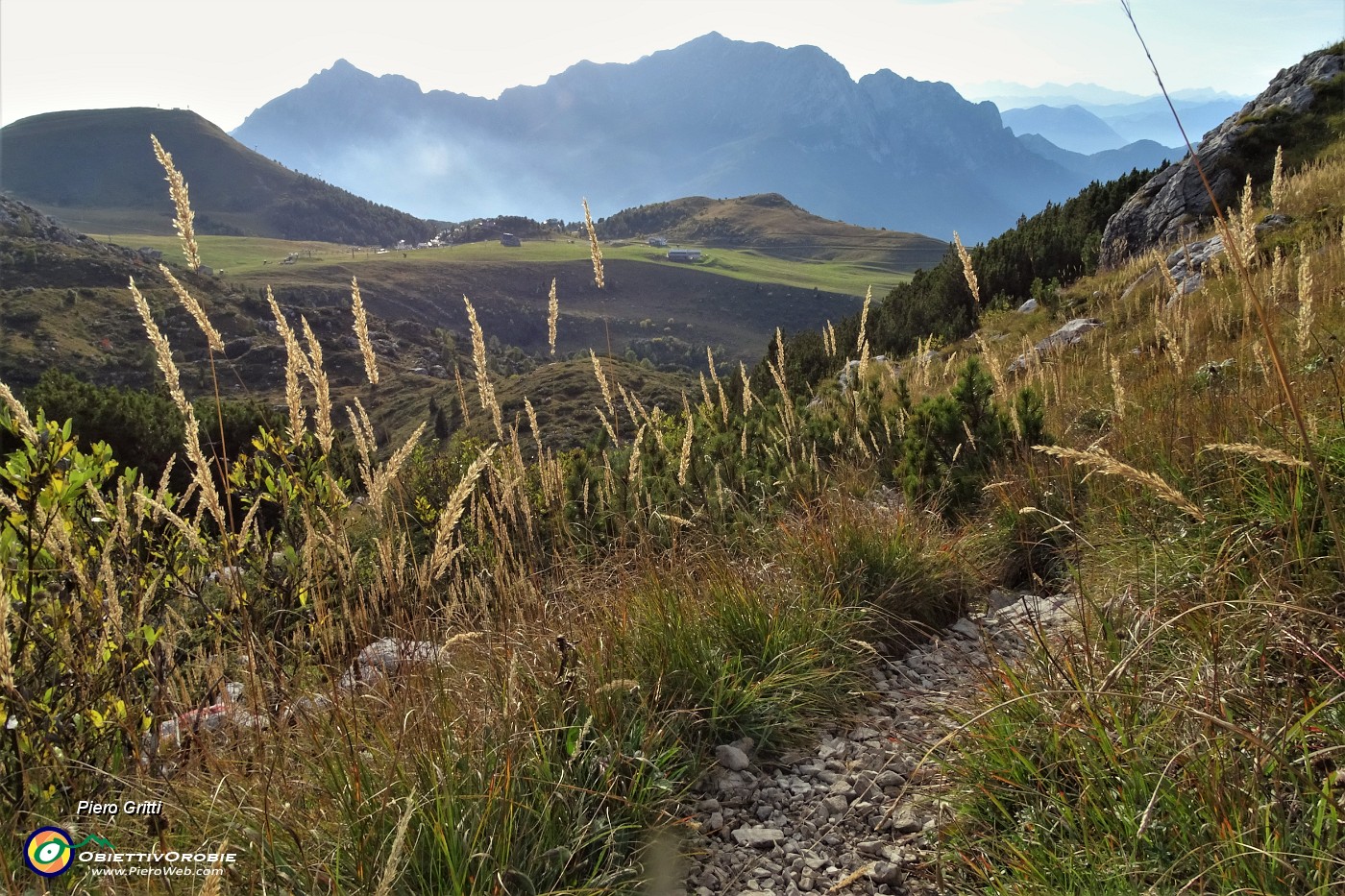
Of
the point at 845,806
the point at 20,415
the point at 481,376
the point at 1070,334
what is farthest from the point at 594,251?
the point at 1070,334

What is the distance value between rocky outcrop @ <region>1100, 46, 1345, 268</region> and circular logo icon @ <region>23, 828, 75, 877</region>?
55.9 ft

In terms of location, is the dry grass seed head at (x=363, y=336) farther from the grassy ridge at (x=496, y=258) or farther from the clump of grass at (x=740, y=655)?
the grassy ridge at (x=496, y=258)

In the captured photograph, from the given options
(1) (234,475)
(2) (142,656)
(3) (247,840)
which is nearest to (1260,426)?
(3) (247,840)

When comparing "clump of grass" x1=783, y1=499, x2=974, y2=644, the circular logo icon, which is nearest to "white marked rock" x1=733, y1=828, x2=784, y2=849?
"clump of grass" x1=783, y1=499, x2=974, y2=644

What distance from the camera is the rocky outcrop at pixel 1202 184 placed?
15445 millimetres

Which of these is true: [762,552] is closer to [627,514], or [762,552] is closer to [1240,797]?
[627,514]

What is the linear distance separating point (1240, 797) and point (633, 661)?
2.07 metres

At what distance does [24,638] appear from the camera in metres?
2.69

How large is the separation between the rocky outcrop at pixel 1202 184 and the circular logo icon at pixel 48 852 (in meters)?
17.0

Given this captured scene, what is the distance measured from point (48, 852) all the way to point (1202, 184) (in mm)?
18095

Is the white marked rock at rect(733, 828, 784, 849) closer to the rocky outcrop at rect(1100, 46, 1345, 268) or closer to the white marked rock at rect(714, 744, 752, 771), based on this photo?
the white marked rock at rect(714, 744, 752, 771)

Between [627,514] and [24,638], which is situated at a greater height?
[24,638]

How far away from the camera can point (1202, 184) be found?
14023 millimetres

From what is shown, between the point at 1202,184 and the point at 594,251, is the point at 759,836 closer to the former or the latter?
the point at 594,251
